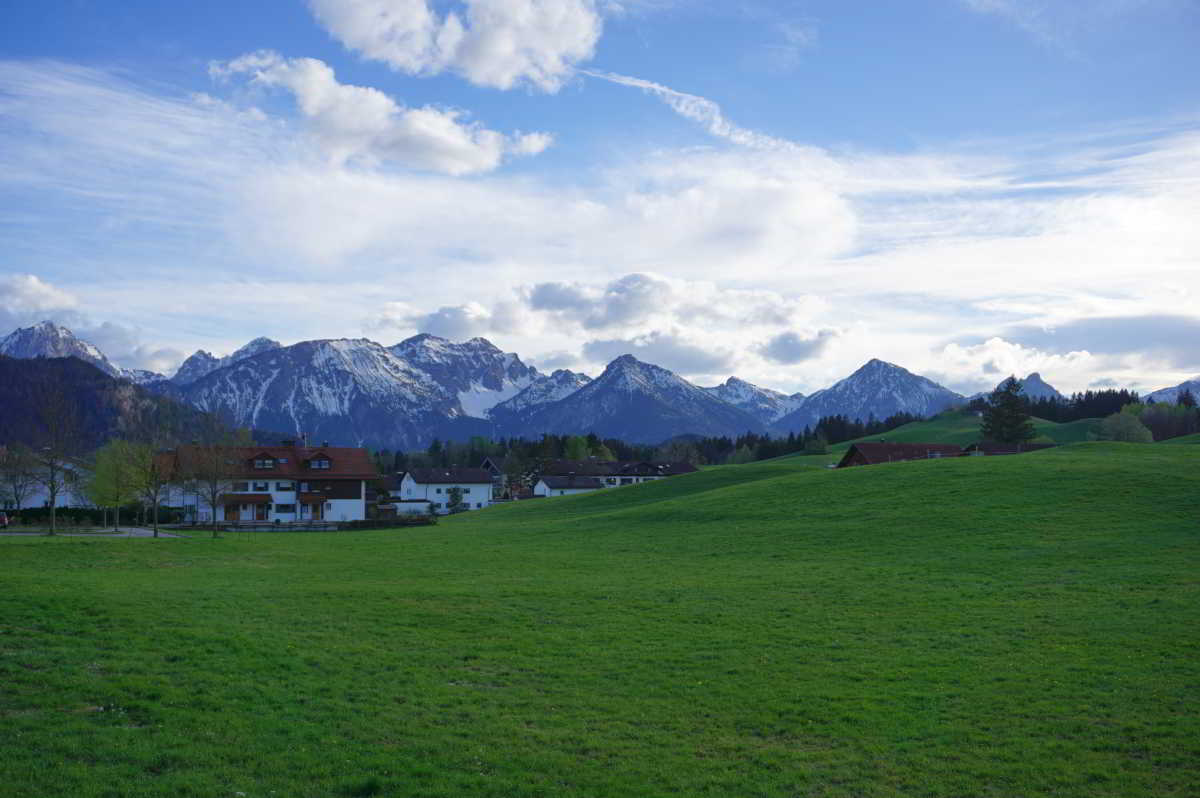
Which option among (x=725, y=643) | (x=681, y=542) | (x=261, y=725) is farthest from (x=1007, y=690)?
(x=681, y=542)

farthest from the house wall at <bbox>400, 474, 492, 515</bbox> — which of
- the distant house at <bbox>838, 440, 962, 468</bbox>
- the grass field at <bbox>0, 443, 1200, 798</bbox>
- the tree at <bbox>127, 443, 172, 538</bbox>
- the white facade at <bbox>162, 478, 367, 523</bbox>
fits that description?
the grass field at <bbox>0, 443, 1200, 798</bbox>

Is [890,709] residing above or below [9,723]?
below

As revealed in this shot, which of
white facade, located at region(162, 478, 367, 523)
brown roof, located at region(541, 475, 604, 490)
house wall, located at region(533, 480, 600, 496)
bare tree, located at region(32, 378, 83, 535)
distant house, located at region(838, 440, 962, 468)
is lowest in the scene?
house wall, located at region(533, 480, 600, 496)

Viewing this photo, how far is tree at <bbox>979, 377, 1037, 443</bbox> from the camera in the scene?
454 feet

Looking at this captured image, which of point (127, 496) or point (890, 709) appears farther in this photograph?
point (127, 496)

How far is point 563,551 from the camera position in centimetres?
4569

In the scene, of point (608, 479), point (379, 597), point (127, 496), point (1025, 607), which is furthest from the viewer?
point (608, 479)

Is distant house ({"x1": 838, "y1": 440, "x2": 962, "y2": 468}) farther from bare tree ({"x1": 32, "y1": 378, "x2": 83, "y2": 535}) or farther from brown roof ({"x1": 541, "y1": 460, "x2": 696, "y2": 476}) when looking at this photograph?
bare tree ({"x1": 32, "y1": 378, "x2": 83, "y2": 535})

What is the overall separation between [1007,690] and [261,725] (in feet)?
49.4

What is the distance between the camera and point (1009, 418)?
139 m

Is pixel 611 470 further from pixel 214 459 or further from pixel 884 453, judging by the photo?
pixel 214 459

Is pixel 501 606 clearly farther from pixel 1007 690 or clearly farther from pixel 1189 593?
pixel 1189 593

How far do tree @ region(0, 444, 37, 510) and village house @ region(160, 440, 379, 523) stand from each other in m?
12.5

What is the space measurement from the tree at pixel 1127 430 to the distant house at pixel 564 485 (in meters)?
94.0
